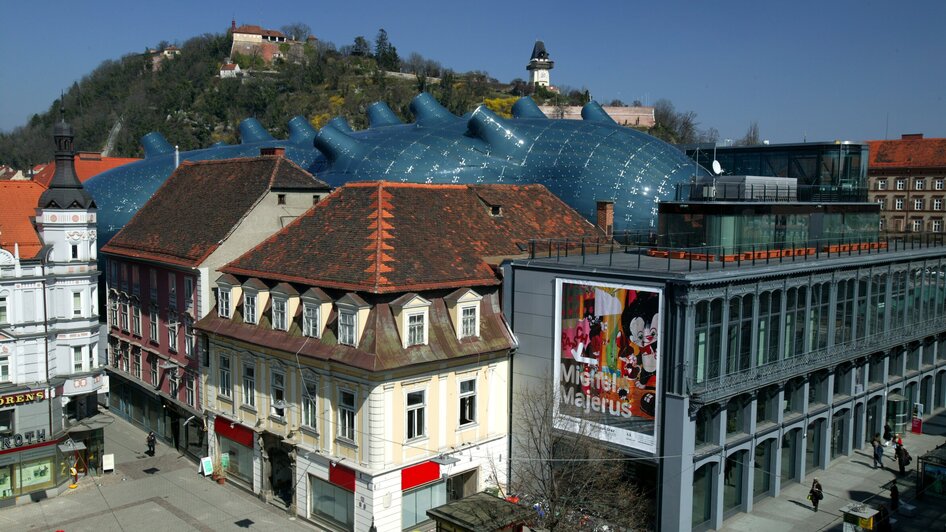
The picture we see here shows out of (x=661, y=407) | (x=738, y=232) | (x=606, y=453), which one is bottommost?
(x=606, y=453)

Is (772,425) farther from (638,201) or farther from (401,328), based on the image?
(638,201)

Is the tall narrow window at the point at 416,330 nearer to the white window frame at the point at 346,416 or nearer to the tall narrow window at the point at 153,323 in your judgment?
the white window frame at the point at 346,416

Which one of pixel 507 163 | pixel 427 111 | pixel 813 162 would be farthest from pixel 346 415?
pixel 427 111

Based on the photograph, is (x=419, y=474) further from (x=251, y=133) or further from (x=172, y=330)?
(x=251, y=133)

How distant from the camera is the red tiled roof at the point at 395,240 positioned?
1219 inches

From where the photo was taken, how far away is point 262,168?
42875 mm

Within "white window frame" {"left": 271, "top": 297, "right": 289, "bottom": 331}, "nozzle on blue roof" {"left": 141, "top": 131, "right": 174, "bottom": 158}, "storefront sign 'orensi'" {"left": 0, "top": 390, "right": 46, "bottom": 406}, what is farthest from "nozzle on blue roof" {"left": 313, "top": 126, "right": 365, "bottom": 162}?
"white window frame" {"left": 271, "top": 297, "right": 289, "bottom": 331}

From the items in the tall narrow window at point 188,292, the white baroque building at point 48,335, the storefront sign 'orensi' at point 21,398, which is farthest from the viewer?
the tall narrow window at point 188,292

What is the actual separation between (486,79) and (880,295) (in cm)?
16694

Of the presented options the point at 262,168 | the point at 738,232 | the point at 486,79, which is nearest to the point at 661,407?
the point at 738,232

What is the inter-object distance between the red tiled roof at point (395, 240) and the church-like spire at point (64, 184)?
10.5 metres

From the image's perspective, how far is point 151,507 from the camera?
112 feet

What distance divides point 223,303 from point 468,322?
1164 centimetres

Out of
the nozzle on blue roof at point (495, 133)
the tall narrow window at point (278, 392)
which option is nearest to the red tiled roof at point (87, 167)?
the nozzle on blue roof at point (495, 133)
